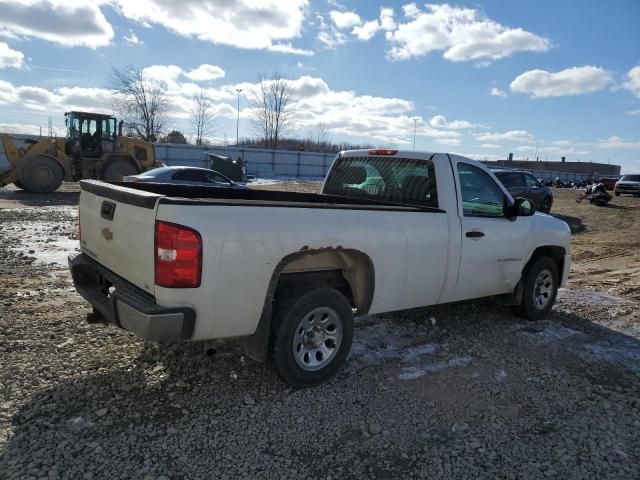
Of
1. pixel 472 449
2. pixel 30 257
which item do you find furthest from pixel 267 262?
pixel 30 257

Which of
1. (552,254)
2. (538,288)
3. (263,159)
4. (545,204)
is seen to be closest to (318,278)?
(538,288)

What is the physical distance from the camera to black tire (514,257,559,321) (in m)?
5.83

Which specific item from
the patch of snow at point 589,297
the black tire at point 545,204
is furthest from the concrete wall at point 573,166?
the patch of snow at point 589,297

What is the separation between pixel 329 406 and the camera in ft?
12.1

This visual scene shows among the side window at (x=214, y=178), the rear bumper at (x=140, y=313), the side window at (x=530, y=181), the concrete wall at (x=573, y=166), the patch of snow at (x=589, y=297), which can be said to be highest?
the concrete wall at (x=573, y=166)

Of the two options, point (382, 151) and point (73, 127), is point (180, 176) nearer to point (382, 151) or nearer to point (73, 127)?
point (73, 127)

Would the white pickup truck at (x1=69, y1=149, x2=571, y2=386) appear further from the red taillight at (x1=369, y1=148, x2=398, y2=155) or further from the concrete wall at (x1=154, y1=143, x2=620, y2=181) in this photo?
the concrete wall at (x1=154, y1=143, x2=620, y2=181)

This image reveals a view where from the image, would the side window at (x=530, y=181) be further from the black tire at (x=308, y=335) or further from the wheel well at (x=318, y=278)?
the black tire at (x=308, y=335)

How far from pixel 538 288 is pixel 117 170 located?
1859cm

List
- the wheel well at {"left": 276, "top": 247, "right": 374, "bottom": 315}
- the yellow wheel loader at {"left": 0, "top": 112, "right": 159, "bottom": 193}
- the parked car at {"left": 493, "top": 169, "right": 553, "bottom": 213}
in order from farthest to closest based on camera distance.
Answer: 1. the yellow wheel loader at {"left": 0, "top": 112, "right": 159, "bottom": 193}
2. the parked car at {"left": 493, "top": 169, "right": 553, "bottom": 213}
3. the wheel well at {"left": 276, "top": 247, "right": 374, "bottom": 315}

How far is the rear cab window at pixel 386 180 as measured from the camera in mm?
4910

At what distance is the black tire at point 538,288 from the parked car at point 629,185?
29.0 meters

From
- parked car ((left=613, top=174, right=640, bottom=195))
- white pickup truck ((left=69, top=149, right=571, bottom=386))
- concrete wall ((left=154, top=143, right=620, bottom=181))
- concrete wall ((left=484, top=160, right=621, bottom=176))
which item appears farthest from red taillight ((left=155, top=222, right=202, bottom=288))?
concrete wall ((left=484, top=160, right=621, bottom=176))

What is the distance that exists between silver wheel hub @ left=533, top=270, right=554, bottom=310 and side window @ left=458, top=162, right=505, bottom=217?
1.18 metres
